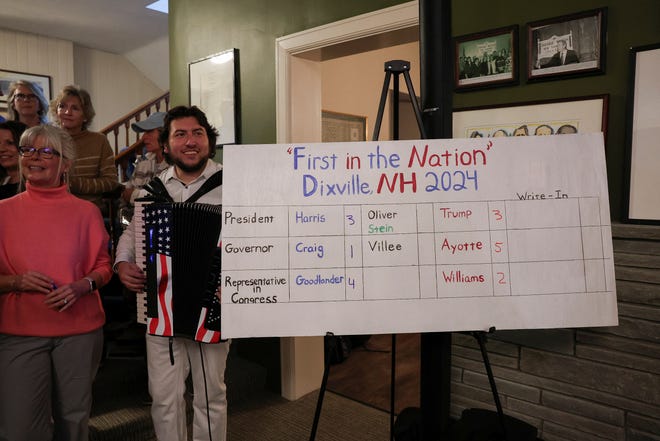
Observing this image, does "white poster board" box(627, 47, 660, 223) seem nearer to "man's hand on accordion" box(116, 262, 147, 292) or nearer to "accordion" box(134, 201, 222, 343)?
"accordion" box(134, 201, 222, 343)

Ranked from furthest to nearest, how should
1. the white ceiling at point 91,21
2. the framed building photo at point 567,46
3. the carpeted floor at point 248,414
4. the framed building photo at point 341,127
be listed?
the white ceiling at point 91,21
the framed building photo at point 341,127
the carpeted floor at point 248,414
the framed building photo at point 567,46

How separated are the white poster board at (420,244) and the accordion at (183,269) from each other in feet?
1.38

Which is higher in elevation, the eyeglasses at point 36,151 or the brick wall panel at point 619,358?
the eyeglasses at point 36,151

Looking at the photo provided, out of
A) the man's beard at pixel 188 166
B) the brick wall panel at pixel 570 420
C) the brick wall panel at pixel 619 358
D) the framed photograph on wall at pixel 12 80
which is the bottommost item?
the brick wall panel at pixel 570 420

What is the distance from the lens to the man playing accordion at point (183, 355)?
175 cm

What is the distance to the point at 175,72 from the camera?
11.1 ft

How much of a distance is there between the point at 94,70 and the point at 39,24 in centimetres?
107

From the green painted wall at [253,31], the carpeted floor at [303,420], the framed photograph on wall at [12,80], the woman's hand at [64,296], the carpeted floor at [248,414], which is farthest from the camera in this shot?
the framed photograph on wall at [12,80]

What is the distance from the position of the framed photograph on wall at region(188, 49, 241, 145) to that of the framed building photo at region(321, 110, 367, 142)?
953 mm

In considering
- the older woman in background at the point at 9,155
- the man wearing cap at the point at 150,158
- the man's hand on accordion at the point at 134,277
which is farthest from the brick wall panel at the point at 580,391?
the man wearing cap at the point at 150,158

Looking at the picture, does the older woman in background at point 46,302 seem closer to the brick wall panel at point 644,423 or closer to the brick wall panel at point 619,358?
the brick wall panel at point 619,358

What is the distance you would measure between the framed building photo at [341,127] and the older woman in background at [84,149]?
178 centimetres

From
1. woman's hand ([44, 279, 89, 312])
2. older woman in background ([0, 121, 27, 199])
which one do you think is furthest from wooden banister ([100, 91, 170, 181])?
woman's hand ([44, 279, 89, 312])

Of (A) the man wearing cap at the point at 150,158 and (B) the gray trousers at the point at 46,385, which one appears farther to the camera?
(A) the man wearing cap at the point at 150,158
